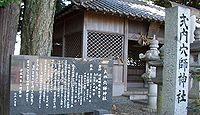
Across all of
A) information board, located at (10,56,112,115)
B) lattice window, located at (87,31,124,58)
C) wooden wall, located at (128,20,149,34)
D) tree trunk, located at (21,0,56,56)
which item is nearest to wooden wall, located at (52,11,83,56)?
lattice window, located at (87,31,124,58)

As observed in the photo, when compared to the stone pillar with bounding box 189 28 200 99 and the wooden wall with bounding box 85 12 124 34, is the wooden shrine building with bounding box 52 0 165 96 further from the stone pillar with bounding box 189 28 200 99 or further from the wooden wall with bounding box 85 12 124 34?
the stone pillar with bounding box 189 28 200 99

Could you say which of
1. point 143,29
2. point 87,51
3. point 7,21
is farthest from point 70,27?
point 7,21

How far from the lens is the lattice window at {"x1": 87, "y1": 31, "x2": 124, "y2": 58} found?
10517 mm

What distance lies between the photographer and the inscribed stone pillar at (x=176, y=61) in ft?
16.3

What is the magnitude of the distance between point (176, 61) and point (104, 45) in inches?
241

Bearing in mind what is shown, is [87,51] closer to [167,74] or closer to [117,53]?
[117,53]

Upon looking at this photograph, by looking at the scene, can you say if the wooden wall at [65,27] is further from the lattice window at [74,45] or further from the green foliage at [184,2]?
the green foliage at [184,2]

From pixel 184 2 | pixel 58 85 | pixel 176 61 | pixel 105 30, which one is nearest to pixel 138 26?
pixel 105 30

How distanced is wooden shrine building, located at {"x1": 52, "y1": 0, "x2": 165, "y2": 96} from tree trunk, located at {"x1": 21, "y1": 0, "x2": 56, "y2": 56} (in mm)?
3532

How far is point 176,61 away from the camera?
196 inches

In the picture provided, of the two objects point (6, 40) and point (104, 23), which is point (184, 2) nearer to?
point (104, 23)

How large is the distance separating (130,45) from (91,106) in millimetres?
9348

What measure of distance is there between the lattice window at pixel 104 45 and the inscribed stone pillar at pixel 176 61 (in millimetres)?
5573

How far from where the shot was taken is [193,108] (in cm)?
502
